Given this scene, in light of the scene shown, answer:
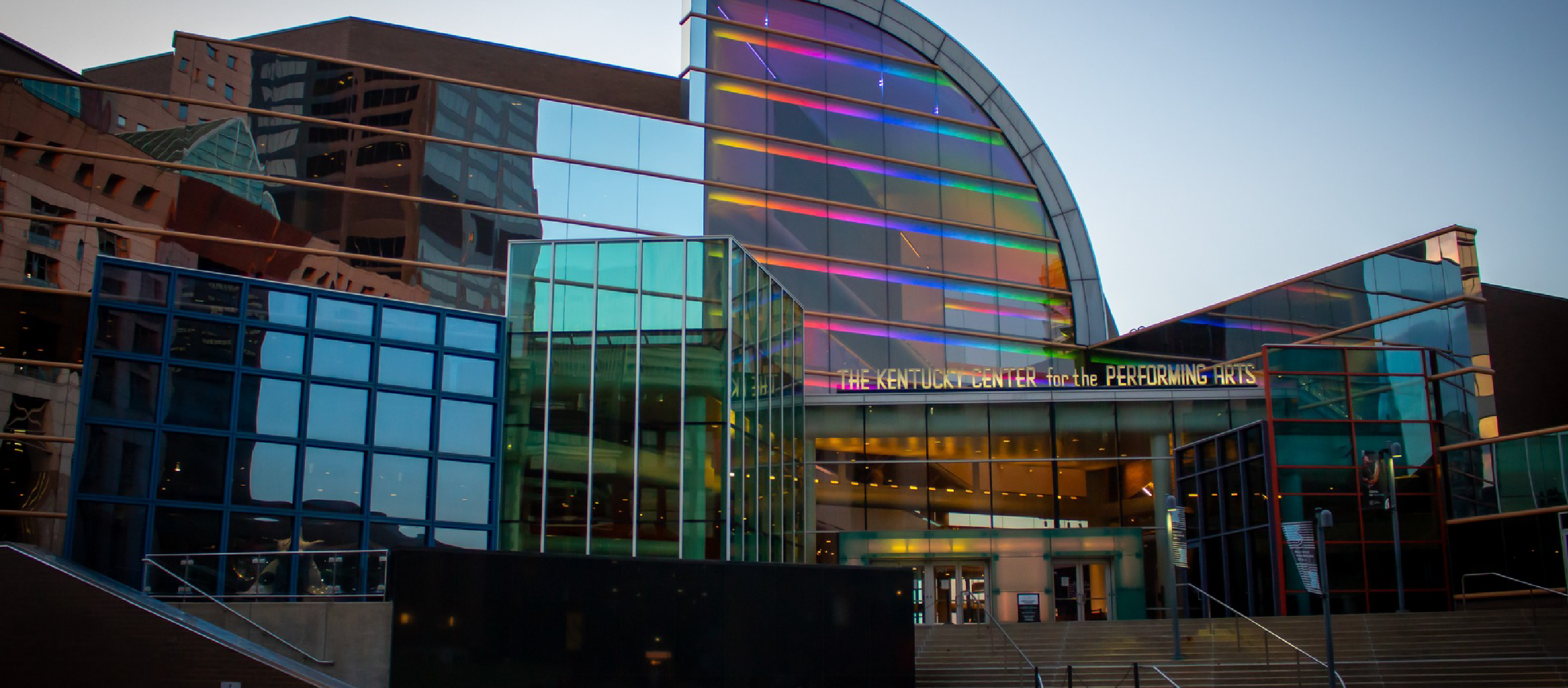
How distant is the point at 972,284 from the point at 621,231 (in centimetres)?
1367

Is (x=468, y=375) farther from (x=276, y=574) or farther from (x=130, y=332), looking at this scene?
(x=276, y=574)

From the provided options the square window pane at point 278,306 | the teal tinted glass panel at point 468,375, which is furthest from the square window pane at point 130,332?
the teal tinted glass panel at point 468,375

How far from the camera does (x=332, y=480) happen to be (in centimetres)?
2731

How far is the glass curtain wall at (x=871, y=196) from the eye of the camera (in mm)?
46281

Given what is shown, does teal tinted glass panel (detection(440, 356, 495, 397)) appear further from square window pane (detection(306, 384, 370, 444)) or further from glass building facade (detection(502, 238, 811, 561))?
square window pane (detection(306, 384, 370, 444))

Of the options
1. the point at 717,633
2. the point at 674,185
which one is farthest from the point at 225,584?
the point at 674,185

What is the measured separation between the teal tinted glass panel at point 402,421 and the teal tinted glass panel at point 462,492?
724mm

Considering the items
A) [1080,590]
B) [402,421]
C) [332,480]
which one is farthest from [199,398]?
[1080,590]

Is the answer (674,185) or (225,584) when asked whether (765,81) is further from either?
(225,584)

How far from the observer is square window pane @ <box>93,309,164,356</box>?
25797 mm

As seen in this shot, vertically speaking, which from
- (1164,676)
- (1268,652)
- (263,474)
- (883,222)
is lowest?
(1164,676)

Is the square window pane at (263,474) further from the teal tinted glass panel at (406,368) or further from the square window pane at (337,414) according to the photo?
the teal tinted glass panel at (406,368)

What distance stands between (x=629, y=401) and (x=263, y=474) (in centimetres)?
743

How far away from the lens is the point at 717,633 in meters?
21.8
